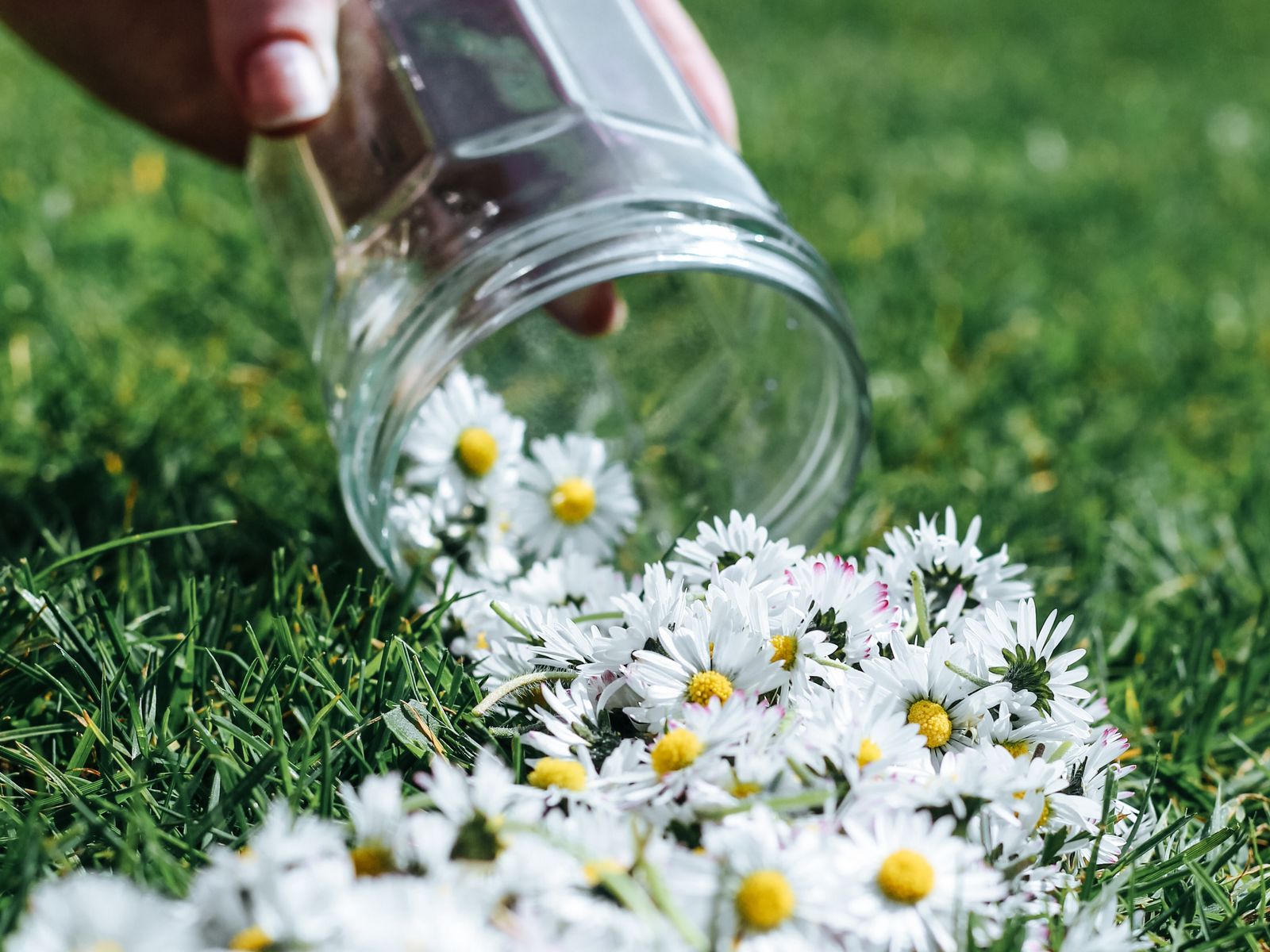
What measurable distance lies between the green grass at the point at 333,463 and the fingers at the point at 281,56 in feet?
1.19

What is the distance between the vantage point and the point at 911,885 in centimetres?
61

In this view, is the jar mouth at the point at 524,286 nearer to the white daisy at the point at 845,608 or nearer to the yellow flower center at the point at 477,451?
the yellow flower center at the point at 477,451

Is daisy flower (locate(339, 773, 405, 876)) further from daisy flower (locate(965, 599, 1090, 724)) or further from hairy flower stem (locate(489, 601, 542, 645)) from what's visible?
daisy flower (locate(965, 599, 1090, 724))

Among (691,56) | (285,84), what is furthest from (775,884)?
(691,56)

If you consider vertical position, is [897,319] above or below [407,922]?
below

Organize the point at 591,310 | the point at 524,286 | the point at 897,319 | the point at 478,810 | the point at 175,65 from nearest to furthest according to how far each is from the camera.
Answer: the point at 478,810, the point at 524,286, the point at 591,310, the point at 175,65, the point at 897,319

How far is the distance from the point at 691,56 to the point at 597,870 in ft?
3.68

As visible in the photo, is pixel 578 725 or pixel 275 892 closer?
pixel 275 892

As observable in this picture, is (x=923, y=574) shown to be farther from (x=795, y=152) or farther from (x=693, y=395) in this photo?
(x=795, y=152)

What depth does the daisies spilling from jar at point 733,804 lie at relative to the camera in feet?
1.74

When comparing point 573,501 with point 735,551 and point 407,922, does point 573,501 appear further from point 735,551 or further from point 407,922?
point 407,922

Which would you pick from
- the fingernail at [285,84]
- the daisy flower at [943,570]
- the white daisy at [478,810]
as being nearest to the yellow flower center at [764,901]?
the white daisy at [478,810]


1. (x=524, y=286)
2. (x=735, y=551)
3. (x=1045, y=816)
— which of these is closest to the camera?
(x=1045, y=816)

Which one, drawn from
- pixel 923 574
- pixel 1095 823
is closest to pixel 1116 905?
pixel 1095 823
